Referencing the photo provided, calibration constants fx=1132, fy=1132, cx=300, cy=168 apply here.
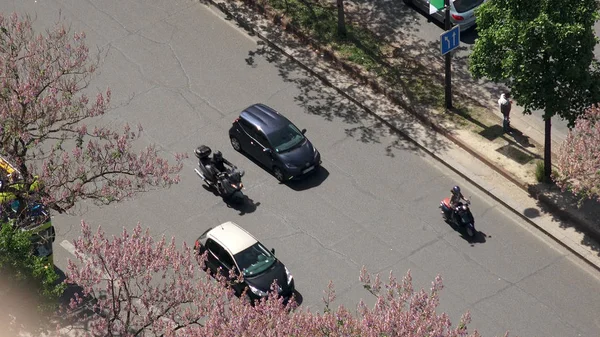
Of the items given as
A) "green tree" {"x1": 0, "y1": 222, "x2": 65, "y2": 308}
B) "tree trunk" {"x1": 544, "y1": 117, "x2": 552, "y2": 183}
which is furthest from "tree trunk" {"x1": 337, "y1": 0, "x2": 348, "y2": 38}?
"green tree" {"x1": 0, "y1": 222, "x2": 65, "y2": 308}

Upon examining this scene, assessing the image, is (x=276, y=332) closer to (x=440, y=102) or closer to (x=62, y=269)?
(x=62, y=269)

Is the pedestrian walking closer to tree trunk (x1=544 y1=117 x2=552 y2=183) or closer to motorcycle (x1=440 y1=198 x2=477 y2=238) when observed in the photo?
tree trunk (x1=544 y1=117 x2=552 y2=183)

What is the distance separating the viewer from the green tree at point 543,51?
3166 centimetres

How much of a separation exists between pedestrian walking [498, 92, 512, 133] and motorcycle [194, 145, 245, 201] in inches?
343

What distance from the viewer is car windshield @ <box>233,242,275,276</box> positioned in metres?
30.5

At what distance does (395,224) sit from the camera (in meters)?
33.7

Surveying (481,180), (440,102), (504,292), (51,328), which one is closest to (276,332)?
(51,328)

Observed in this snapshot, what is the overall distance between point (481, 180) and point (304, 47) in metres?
8.96

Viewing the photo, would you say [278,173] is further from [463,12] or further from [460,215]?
[463,12]

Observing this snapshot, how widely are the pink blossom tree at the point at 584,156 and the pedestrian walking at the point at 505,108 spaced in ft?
13.6

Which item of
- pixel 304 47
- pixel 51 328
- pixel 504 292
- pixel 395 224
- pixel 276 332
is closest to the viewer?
pixel 276 332

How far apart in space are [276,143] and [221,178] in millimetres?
2223

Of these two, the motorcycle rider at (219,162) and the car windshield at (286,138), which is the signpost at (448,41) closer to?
the car windshield at (286,138)

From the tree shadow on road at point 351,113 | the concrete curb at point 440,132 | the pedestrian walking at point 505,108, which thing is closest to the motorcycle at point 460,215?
the concrete curb at point 440,132
